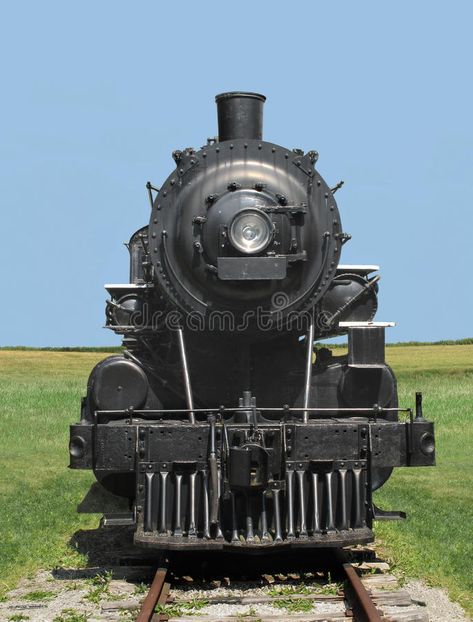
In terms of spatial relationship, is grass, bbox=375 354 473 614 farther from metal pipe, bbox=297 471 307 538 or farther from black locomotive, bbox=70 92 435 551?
metal pipe, bbox=297 471 307 538

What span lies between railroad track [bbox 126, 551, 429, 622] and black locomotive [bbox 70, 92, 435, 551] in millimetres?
314

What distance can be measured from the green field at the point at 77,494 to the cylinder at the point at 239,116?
12.2 feet

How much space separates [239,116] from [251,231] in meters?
1.30

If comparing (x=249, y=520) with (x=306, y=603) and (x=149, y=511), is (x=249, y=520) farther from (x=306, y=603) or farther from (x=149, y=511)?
(x=306, y=603)

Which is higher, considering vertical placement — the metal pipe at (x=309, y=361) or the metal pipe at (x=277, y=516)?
the metal pipe at (x=309, y=361)

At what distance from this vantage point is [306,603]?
6000mm

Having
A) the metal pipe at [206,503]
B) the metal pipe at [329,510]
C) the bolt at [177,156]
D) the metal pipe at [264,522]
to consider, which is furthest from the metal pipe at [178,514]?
the bolt at [177,156]

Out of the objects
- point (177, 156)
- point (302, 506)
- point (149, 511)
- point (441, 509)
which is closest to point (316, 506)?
point (302, 506)

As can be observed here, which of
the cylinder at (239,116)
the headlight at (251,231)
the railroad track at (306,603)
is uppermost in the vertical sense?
the cylinder at (239,116)

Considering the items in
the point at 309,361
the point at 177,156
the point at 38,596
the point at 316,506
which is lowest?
the point at 38,596

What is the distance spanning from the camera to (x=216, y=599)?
6098mm

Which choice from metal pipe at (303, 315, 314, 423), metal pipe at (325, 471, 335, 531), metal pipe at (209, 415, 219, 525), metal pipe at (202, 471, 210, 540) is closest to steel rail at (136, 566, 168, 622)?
metal pipe at (202, 471, 210, 540)

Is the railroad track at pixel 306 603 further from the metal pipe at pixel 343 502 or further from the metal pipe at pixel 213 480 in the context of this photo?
the metal pipe at pixel 213 480

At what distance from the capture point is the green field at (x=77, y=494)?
741 centimetres
